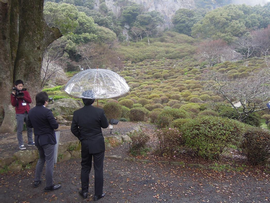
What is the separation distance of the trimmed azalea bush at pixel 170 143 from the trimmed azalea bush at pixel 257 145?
138 centimetres

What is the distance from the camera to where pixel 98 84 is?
13.3 ft

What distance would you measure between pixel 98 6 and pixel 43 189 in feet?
186

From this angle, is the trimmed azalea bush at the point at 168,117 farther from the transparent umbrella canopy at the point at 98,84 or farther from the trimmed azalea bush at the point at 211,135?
the transparent umbrella canopy at the point at 98,84

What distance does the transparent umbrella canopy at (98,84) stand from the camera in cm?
391

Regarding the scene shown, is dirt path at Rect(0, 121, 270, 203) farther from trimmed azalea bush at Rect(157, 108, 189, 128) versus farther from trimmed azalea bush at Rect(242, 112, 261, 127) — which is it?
trimmed azalea bush at Rect(242, 112, 261, 127)

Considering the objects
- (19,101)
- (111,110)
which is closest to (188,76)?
(111,110)

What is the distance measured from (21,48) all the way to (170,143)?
494cm

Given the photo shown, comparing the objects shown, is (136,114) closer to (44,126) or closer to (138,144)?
(138,144)

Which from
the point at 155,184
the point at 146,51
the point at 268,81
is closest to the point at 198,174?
the point at 155,184

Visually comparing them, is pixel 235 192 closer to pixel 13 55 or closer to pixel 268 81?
pixel 13 55

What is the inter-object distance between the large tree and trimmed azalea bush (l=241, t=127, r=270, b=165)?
19.4 ft

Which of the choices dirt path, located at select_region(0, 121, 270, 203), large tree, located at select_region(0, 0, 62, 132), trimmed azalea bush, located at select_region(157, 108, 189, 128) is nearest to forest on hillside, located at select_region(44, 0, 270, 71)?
large tree, located at select_region(0, 0, 62, 132)

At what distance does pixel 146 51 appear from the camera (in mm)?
44719

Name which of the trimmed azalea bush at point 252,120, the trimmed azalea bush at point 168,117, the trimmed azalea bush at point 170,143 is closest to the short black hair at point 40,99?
the trimmed azalea bush at point 170,143
